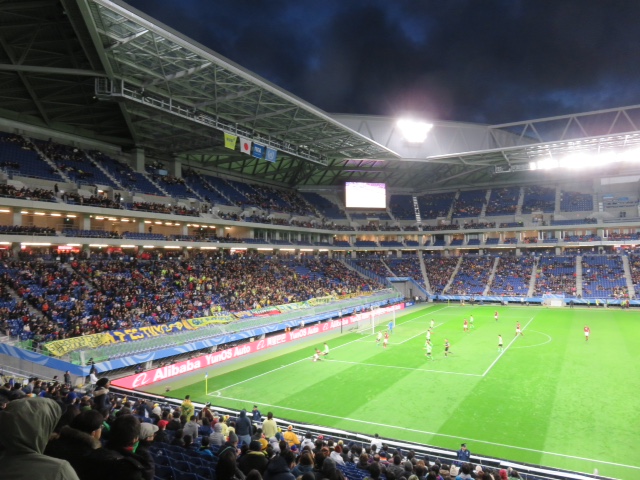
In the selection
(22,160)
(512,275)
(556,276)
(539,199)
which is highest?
(539,199)

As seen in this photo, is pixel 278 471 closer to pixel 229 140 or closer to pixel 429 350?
pixel 429 350

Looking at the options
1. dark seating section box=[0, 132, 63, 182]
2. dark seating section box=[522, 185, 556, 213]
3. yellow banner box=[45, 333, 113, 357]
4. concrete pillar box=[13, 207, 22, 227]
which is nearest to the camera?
yellow banner box=[45, 333, 113, 357]

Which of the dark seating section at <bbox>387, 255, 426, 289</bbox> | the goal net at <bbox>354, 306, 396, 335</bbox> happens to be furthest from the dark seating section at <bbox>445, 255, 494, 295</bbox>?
the goal net at <bbox>354, 306, 396, 335</bbox>

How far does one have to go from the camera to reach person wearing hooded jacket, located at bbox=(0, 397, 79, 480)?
7.13 ft

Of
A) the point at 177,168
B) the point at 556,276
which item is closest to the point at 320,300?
the point at 177,168

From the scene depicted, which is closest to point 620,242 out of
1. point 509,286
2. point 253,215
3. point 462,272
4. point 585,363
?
point 509,286

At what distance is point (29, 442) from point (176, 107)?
35898 millimetres

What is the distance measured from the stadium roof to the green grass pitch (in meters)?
20.5

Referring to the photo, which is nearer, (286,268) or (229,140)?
(229,140)

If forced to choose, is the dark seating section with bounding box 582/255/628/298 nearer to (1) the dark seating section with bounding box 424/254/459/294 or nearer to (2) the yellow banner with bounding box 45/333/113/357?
(1) the dark seating section with bounding box 424/254/459/294

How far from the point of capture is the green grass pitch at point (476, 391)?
632 inches

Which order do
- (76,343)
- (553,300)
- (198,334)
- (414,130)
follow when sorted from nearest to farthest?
1. (76,343)
2. (198,334)
3. (414,130)
4. (553,300)

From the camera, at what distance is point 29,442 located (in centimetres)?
227

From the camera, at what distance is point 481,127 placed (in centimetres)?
5362
